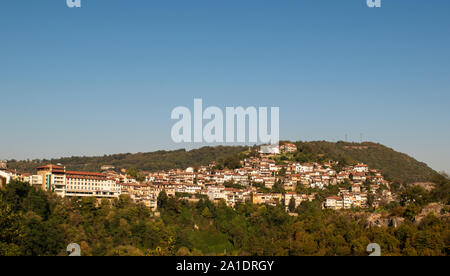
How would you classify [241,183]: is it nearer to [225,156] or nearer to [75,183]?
[225,156]

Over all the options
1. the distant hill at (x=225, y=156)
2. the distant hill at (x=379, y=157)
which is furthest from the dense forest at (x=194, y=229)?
the distant hill at (x=225, y=156)

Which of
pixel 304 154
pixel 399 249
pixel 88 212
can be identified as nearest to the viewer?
pixel 399 249

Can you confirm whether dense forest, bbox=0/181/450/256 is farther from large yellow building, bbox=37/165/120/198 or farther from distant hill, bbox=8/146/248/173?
distant hill, bbox=8/146/248/173

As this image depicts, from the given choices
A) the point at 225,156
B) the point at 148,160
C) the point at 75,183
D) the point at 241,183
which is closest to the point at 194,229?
the point at 75,183

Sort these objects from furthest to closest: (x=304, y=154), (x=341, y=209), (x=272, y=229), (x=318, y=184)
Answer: (x=304, y=154), (x=318, y=184), (x=341, y=209), (x=272, y=229)

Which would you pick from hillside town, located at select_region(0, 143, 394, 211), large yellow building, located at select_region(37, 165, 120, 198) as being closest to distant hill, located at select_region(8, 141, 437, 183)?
hillside town, located at select_region(0, 143, 394, 211)
